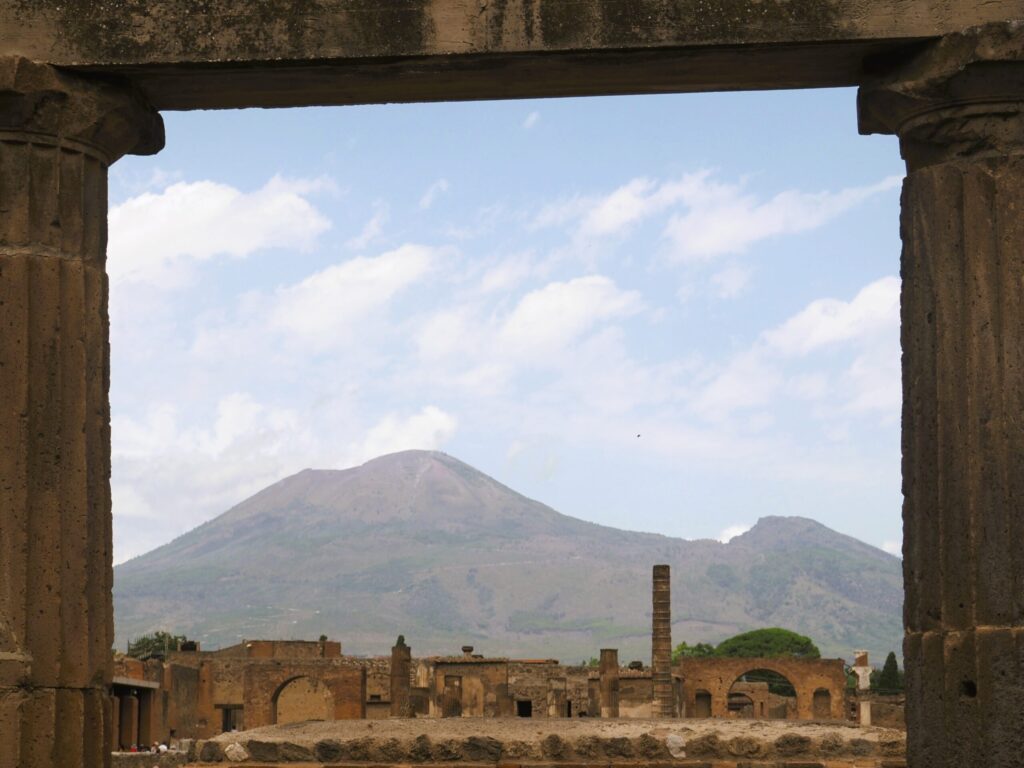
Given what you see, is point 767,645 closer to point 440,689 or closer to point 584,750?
point 440,689

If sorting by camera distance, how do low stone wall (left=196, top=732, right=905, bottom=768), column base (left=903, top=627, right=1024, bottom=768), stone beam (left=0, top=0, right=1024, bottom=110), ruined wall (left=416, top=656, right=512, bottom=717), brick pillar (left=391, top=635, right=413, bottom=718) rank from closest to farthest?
column base (left=903, top=627, right=1024, bottom=768) → stone beam (left=0, top=0, right=1024, bottom=110) → low stone wall (left=196, top=732, right=905, bottom=768) → brick pillar (left=391, top=635, right=413, bottom=718) → ruined wall (left=416, top=656, right=512, bottom=717)

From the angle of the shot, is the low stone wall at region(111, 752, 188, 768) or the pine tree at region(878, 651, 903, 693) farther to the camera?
the pine tree at region(878, 651, 903, 693)

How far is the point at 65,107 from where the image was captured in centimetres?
665

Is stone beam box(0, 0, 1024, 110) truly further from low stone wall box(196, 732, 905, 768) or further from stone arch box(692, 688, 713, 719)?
stone arch box(692, 688, 713, 719)

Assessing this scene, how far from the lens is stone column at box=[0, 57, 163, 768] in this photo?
6.37 metres

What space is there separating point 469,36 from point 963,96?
6.19 ft

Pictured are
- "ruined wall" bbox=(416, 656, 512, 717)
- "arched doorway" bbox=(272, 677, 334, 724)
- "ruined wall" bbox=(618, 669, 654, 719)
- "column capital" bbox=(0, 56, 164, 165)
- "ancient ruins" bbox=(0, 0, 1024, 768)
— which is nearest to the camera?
"ancient ruins" bbox=(0, 0, 1024, 768)

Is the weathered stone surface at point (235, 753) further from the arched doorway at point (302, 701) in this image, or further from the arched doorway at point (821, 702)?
the arched doorway at point (821, 702)

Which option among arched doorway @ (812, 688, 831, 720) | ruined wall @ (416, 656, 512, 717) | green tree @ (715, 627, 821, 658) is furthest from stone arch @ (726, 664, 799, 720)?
green tree @ (715, 627, 821, 658)

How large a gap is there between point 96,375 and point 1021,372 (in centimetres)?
351

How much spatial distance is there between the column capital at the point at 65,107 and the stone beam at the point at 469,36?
0.23ft

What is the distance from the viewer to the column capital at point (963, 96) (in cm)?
632

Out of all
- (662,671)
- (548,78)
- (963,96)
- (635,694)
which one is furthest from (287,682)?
(963,96)

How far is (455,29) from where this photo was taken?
6.54 metres
